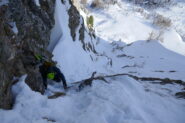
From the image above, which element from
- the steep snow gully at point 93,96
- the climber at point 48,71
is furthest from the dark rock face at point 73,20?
the climber at point 48,71

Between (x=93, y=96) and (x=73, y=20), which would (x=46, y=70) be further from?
(x=73, y=20)

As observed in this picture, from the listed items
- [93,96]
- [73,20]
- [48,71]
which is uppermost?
[73,20]

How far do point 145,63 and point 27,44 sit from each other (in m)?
7.34

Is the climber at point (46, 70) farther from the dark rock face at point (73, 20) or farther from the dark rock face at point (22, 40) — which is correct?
the dark rock face at point (73, 20)

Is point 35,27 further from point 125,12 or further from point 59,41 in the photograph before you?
point 125,12

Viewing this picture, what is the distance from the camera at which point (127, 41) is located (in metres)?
16.9

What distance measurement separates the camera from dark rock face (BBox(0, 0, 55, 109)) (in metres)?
4.25

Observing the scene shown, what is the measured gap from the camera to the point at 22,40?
5648 millimetres

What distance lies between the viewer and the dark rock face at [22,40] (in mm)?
4254

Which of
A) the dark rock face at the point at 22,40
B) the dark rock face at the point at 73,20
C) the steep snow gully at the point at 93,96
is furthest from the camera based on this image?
the dark rock face at the point at 73,20

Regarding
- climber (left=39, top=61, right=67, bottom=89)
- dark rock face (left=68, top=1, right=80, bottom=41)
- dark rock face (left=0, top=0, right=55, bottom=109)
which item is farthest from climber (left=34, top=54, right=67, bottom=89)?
dark rock face (left=68, top=1, right=80, bottom=41)

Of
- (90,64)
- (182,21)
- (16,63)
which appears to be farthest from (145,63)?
(182,21)

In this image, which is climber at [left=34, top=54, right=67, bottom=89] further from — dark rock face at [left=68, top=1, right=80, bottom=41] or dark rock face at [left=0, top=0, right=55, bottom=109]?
dark rock face at [left=68, top=1, right=80, bottom=41]

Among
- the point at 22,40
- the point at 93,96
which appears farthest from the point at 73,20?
the point at 93,96
